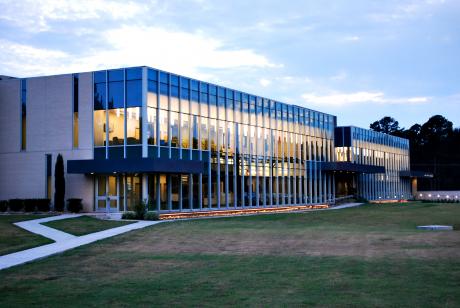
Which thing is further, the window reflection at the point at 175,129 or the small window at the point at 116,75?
the window reflection at the point at 175,129

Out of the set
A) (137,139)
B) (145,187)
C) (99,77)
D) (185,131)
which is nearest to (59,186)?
(145,187)

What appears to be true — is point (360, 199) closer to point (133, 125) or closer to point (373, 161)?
point (373, 161)

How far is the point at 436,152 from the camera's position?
436ft

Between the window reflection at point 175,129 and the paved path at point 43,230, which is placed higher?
the window reflection at point 175,129

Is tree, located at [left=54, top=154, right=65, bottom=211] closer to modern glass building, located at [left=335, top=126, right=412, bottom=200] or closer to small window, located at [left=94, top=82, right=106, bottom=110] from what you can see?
small window, located at [left=94, top=82, right=106, bottom=110]

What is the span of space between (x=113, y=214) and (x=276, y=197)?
76.8ft

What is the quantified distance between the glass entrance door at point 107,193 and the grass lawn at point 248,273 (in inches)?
714

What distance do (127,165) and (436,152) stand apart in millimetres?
108204

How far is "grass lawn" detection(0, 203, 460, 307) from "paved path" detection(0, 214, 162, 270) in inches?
28.8

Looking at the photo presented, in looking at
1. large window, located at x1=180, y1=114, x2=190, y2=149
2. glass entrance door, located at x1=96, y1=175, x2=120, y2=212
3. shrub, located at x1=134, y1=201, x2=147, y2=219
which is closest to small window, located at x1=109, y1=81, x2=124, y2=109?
glass entrance door, located at x1=96, y1=175, x2=120, y2=212

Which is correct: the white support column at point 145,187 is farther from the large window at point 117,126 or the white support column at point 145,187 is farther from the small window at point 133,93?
the small window at point 133,93

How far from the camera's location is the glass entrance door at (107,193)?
137 ft

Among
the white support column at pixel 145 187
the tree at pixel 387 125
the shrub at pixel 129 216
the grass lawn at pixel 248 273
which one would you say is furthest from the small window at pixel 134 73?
the tree at pixel 387 125

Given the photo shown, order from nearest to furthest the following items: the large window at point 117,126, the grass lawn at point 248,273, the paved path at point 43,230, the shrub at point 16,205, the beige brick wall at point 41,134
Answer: the grass lawn at point 248,273 → the paved path at point 43,230 → the large window at point 117,126 → the shrub at point 16,205 → the beige brick wall at point 41,134
